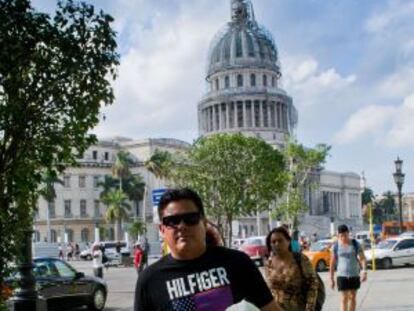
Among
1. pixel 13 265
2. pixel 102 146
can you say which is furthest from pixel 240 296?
pixel 102 146

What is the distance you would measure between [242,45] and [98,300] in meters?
111

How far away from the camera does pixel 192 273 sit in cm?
312

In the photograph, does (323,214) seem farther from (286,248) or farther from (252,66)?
(286,248)

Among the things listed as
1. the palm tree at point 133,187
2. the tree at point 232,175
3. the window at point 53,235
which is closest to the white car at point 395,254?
the tree at point 232,175

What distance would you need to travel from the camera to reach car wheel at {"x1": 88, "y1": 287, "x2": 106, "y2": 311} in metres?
16.8

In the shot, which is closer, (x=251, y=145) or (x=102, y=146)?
(x=251, y=145)

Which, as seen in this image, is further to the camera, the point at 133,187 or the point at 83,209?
the point at 83,209

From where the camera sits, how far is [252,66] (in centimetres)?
12494

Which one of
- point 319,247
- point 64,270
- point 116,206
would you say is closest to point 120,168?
point 116,206

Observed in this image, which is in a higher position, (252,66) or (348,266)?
(252,66)

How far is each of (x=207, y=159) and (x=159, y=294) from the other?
138ft

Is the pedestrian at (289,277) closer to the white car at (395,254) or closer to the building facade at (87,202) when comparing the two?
the white car at (395,254)

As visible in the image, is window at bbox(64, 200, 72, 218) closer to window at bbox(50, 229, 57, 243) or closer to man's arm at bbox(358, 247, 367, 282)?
window at bbox(50, 229, 57, 243)

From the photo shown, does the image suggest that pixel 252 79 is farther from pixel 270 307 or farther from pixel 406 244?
pixel 270 307
